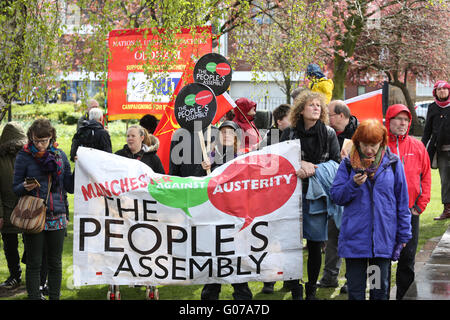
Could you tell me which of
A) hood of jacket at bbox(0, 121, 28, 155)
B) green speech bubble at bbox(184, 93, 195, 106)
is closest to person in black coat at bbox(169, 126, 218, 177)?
green speech bubble at bbox(184, 93, 195, 106)

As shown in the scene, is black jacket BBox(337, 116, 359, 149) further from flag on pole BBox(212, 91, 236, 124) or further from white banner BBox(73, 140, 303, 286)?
white banner BBox(73, 140, 303, 286)

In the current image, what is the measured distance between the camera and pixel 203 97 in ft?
24.0

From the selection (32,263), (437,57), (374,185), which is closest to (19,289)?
(32,263)


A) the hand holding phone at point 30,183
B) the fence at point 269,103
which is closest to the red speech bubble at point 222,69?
the hand holding phone at point 30,183

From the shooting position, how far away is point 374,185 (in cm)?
563

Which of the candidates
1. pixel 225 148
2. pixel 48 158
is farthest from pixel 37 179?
pixel 225 148

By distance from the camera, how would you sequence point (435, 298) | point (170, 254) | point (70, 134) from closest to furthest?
1. point (435, 298)
2. point (170, 254)
3. point (70, 134)

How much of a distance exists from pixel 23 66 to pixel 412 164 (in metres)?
4.87

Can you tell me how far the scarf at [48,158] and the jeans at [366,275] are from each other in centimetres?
288

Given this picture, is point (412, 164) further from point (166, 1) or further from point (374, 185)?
point (166, 1)

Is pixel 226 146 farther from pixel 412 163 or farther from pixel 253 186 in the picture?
pixel 412 163

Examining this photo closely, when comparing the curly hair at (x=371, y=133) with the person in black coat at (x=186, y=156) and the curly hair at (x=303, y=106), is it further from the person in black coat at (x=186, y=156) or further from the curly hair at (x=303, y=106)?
the person in black coat at (x=186, y=156)

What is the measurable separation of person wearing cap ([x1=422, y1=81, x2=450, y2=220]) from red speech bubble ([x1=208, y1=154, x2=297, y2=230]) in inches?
200

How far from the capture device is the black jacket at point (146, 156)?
292 inches
